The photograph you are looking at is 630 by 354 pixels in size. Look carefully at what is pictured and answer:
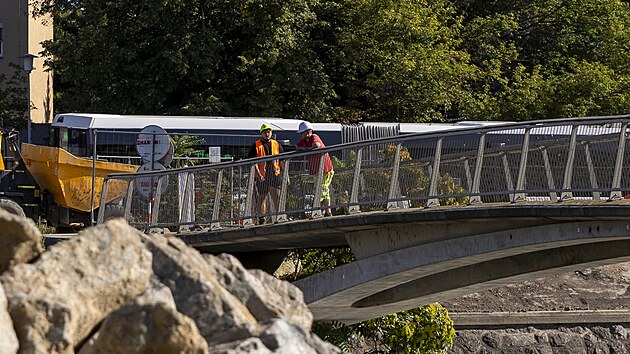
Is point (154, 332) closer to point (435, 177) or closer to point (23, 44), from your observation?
point (435, 177)

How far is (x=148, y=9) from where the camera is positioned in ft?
125

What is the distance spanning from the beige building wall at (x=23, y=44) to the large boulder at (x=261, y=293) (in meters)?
40.2

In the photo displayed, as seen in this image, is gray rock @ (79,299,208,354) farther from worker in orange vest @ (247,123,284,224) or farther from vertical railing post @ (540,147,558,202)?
worker in orange vest @ (247,123,284,224)

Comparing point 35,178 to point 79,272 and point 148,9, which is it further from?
point 79,272

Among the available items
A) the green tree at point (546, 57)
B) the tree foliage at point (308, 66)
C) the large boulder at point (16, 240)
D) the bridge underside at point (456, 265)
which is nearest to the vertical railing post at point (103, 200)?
the bridge underside at point (456, 265)

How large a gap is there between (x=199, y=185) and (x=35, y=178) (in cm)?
800

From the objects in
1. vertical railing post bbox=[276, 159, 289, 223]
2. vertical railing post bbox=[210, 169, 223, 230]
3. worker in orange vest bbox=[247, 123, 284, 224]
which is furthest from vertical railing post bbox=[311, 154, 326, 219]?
vertical railing post bbox=[210, 169, 223, 230]

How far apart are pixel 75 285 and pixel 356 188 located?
44.7 feet

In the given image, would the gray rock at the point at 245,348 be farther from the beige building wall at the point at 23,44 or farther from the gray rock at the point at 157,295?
the beige building wall at the point at 23,44

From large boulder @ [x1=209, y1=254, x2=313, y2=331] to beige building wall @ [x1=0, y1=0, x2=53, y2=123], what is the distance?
40.2 meters

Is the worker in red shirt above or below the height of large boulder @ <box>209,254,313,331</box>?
below

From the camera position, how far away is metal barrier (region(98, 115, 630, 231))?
18.4 meters

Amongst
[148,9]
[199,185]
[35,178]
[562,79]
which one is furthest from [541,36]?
[199,185]

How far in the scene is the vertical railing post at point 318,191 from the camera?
21.0m
